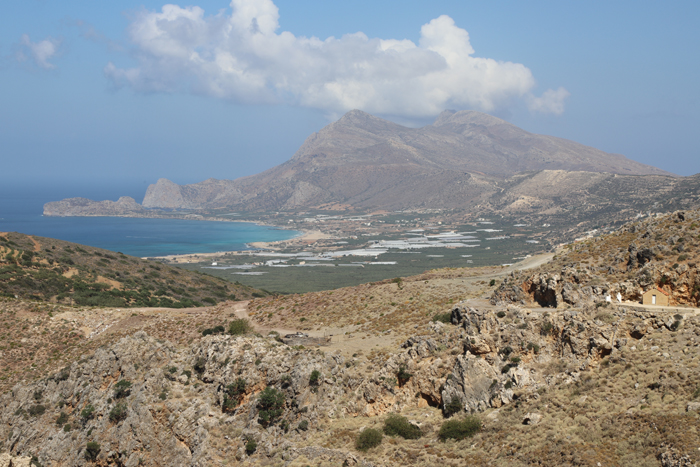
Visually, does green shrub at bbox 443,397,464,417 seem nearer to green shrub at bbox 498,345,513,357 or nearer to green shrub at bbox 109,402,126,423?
green shrub at bbox 498,345,513,357

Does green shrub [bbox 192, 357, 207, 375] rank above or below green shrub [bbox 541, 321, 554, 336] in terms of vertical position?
below

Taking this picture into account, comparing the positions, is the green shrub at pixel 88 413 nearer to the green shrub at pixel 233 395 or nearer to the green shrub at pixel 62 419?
the green shrub at pixel 62 419

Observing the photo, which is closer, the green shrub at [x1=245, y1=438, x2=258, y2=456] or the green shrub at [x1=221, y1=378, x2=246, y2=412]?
the green shrub at [x1=245, y1=438, x2=258, y2=456]

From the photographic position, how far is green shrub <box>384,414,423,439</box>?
22578mm

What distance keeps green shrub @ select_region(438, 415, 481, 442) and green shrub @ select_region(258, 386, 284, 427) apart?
840 centimetres

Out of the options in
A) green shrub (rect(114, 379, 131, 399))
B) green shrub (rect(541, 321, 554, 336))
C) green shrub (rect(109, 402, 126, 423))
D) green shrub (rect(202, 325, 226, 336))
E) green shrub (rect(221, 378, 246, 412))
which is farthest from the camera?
green shrub (rect(202, 325, 226, 336))

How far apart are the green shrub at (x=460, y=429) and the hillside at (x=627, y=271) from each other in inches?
399

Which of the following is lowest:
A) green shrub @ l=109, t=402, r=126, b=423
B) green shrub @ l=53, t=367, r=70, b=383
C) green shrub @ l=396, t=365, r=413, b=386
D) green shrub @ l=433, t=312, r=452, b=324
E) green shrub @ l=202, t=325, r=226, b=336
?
green shrub @ l=109, t=402, r=126, b=423

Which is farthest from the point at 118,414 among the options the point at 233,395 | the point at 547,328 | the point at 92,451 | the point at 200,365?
the point at 547,328

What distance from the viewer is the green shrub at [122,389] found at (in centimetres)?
2812

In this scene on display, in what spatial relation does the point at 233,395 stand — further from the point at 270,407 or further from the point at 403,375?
the point at 403,375

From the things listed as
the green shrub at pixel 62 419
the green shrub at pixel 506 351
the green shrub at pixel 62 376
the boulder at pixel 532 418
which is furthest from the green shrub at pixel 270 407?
the green shrub at pixel 62 376

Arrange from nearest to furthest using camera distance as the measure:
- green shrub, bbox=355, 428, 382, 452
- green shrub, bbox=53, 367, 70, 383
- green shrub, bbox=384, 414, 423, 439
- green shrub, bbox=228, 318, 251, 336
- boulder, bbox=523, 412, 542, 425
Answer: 1. boulder, bbox=523, 412, 542, 425
2. green shrub, bbox=355, 428, 382, 452
3. green shrub, bbox=384, 414, 423, 439
4. green shrub, bbox=53, 367, 70, 383
5. green shrub, bbox=228, 318, 251, 336

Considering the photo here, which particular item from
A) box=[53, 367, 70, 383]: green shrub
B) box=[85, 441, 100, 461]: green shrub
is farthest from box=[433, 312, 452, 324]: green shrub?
box=[53, 367, 70, 383]: green shrub
